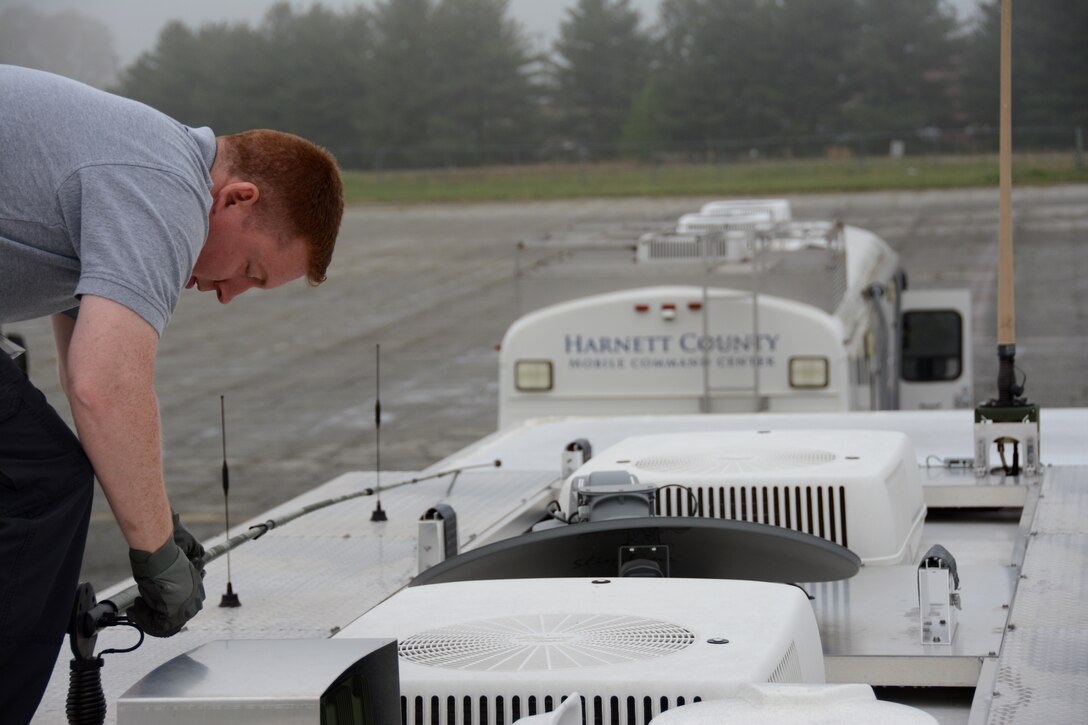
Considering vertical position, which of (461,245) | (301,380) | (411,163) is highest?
(411,163)

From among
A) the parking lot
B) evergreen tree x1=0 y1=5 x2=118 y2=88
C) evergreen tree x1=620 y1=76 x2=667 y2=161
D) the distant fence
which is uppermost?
evergreen tree x1=0 y1=5 x2=118 y2=88

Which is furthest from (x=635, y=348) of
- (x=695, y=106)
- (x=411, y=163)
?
(x=695, y=106)

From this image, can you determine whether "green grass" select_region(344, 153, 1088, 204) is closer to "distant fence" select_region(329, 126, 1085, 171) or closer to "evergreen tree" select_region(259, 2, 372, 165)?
"distant fence" select_region(329, 126, 1085, 171)

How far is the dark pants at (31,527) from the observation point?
223cm

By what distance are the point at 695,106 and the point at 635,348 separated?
210ft

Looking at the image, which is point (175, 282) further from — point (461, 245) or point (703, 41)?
point (703, 41)

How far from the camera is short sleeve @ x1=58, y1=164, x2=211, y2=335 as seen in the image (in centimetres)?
228

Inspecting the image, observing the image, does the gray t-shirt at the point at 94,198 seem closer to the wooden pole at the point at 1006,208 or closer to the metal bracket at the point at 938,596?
the metal bracket at the point at 938,596

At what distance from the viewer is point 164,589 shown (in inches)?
93.0

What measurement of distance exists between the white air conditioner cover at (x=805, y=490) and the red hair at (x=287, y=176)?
Result: 194cm

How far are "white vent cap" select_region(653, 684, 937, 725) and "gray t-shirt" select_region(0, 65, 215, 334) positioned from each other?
988 mm

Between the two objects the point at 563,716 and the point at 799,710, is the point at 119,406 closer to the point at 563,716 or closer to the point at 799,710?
the point at 563,716

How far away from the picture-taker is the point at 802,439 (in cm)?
496

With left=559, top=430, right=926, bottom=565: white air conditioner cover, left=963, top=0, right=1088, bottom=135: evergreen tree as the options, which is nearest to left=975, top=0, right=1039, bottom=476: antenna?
left=559, top=430, right=926, bottom=565: white air conditioner cover
